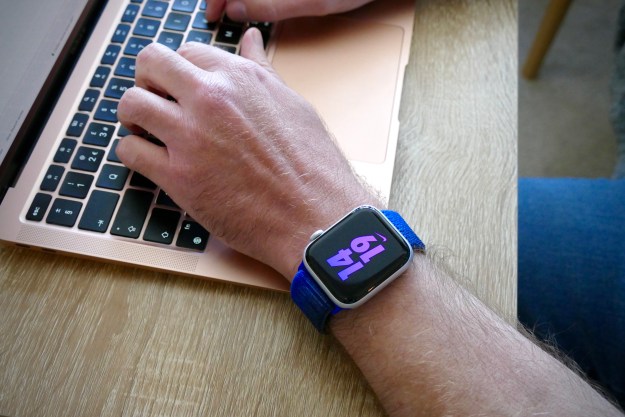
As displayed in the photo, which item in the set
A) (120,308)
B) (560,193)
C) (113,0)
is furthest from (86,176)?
(560,193)

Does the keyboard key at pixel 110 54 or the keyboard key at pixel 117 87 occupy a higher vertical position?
the keyboard key at pixel 110 54

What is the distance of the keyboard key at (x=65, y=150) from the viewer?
1.85ft

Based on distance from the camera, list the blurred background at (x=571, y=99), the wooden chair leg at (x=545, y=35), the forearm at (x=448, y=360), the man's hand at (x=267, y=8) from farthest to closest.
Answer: the blurred background at (x=571, y=99) → the wooden chair leg at (x=545, y=35) → the man's hand at (x=267, y=8) → the forearm at (x=448, y=360)

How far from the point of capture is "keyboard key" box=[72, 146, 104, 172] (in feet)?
1.84

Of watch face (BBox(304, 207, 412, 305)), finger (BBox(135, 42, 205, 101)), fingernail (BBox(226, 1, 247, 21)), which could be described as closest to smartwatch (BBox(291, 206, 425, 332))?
watch face (BBox(304, 207, 412, 305))

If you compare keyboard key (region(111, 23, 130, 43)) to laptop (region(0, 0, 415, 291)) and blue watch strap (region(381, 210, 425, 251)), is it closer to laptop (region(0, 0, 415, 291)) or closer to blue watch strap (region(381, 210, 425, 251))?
laptop (region(0, 0, 415, 291))

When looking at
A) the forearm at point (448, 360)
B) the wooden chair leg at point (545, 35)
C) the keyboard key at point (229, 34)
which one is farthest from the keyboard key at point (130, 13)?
the wooden chair leg at point (545, 35)

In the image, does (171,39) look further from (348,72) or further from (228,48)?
(348,72)

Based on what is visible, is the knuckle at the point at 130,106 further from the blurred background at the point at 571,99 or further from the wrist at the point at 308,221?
the blurred background at the point at 571,99

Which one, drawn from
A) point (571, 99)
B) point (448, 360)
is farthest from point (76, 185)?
point (571, 99)

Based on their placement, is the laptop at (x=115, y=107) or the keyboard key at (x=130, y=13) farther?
the keyboard key at (x=130, y=13)

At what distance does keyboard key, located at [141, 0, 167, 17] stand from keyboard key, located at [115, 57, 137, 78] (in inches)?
2.9

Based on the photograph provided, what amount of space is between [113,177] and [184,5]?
26 centimetres

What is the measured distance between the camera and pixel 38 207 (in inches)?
21.2
